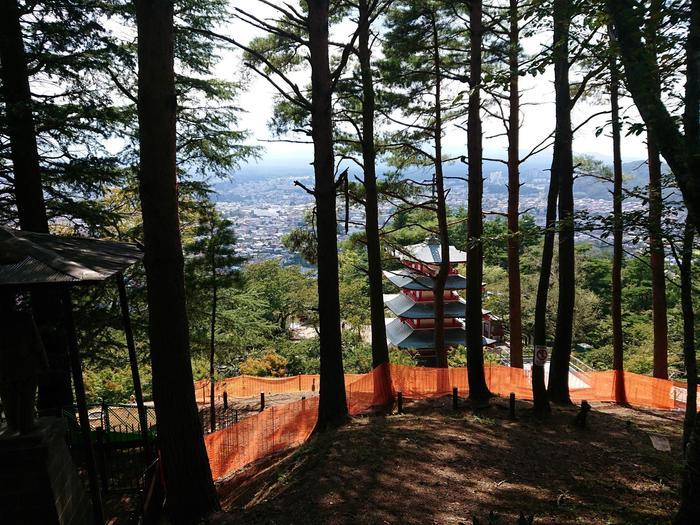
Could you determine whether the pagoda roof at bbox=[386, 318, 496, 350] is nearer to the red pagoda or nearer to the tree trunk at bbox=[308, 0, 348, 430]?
the red pagoda

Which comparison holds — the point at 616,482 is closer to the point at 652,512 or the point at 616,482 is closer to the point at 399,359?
the point at 652,512

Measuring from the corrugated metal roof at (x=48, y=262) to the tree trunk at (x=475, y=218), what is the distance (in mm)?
8176

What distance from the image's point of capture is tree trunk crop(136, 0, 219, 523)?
584 centimetres

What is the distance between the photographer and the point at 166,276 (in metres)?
5.95

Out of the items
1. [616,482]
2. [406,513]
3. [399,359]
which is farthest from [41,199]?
[399,359]

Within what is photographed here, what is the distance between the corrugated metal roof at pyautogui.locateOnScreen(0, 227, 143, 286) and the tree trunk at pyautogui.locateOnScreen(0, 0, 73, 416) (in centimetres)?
479

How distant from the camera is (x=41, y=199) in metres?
9.01

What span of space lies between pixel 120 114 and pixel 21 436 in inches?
295

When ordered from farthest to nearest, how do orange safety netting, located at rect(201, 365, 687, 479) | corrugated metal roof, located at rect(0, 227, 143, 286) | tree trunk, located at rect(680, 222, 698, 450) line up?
orange safety netting, located at rect(201, 365, 687, 479) → tree trunk, located at rect(680, 222, 698, 450) → corrugated metal roof, located at rect(0, 227, 143, 286)

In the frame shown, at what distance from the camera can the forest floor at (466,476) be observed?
5109mm

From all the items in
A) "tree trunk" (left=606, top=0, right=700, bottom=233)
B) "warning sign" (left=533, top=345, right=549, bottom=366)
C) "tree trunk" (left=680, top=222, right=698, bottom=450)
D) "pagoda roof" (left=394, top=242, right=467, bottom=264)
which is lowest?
"warning sign" (left=533, top=345, right=549, bottom=366)

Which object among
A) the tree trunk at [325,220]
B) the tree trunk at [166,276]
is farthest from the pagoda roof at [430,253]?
the tree trunk at [166,276]

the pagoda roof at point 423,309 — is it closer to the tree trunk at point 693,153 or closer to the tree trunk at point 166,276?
the tree trunk at point 166,276

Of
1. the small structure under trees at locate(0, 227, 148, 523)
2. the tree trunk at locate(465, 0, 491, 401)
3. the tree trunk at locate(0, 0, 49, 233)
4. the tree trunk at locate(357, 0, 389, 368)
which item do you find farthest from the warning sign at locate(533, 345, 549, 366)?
the tree trunk at locate(0, 0, 49, 233)
